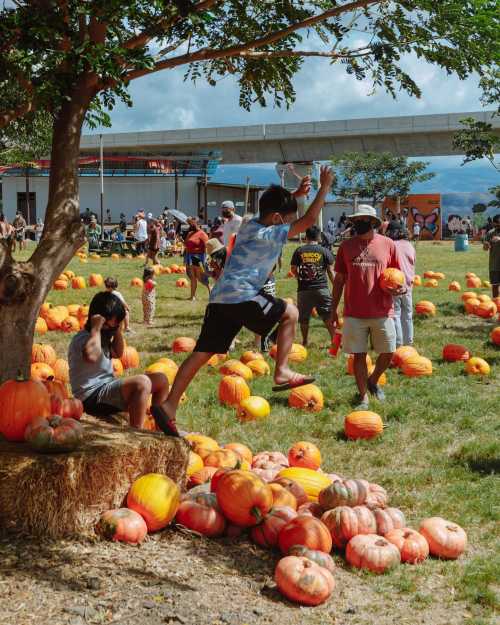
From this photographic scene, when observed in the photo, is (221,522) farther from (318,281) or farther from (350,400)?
(318,281)

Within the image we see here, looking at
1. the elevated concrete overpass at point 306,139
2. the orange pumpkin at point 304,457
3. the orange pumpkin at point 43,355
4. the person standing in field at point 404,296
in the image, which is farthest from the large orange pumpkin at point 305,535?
the elevated concrete overpass at point 306,139

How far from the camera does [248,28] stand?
21.3ft

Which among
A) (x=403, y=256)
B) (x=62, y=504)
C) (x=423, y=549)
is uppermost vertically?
(x=403, y=256)

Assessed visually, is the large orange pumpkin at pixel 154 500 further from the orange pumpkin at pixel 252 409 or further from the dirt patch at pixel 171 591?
the orange pumpkin at pixel 252 409

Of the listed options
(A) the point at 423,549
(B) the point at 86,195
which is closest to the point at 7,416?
(A) the point at 423,549

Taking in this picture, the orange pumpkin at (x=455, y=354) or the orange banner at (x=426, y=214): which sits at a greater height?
the orange banner at (x=426, y=214)

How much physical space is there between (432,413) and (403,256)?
3.57 metres

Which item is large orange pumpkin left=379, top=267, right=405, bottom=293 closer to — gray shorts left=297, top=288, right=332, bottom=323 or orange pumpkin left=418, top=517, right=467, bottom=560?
gray shorts left=297, top=288, right=332, bottom=323

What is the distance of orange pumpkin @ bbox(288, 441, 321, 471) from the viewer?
640 cm

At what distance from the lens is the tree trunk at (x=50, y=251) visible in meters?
5.69

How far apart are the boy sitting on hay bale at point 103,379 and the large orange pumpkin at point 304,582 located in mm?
2153

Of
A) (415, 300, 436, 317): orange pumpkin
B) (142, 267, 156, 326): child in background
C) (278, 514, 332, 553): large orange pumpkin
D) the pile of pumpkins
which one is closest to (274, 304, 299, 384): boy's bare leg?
the pile of pumpkins

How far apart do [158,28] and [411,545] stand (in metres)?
4.03

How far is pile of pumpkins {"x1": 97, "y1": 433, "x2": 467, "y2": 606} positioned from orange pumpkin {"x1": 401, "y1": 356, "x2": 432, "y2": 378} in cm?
486
